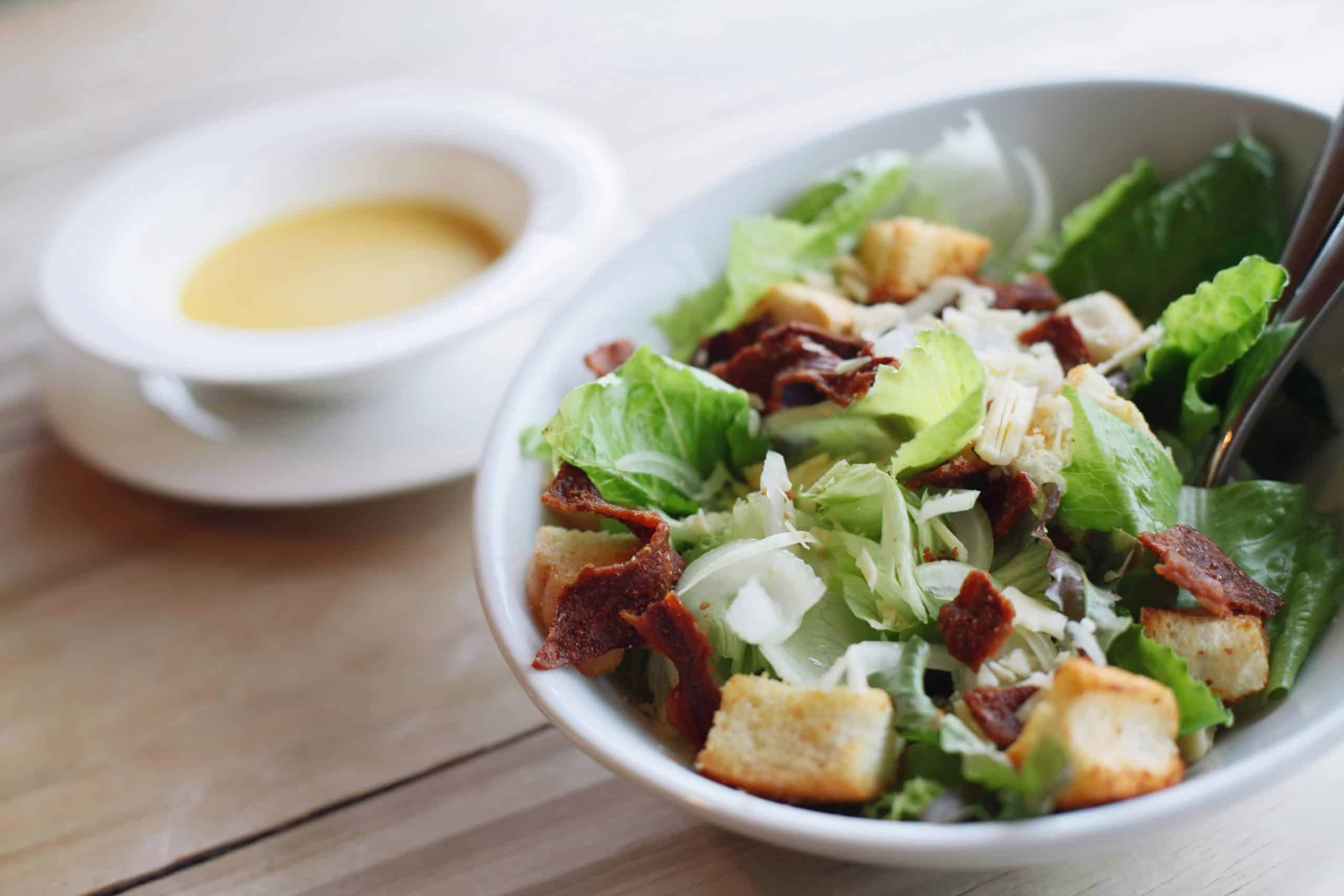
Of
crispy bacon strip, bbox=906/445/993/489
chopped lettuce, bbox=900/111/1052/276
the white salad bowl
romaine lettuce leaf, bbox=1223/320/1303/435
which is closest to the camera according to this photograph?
the white salad bowl

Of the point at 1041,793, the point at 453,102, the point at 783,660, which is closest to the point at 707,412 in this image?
the point at 783,660

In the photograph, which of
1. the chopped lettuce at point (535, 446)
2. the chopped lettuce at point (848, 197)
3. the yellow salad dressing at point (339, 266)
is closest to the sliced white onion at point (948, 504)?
the chopped lettuce at point (535, 446)

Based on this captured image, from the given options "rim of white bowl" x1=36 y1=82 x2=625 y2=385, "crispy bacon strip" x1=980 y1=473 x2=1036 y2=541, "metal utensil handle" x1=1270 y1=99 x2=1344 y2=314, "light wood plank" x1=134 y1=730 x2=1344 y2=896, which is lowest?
"light wood plank" x1=134 y1=730 x2=1344 y2=896

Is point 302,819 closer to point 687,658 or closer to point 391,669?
point 391,669

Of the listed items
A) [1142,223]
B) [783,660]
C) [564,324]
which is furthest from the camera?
[1142,223]

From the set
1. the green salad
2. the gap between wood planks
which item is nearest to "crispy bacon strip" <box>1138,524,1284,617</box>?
the green salad

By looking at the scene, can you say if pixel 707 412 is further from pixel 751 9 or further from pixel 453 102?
pixel 751 9

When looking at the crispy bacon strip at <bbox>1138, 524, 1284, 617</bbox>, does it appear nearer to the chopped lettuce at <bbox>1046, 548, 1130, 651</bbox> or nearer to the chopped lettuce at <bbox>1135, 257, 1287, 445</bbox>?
the chopped lettuce at <bbox>1046, 548, 1130, 651</bbox>

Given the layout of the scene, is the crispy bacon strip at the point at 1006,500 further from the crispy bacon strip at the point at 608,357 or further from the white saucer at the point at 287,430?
the white saucer at the point at 287,430
